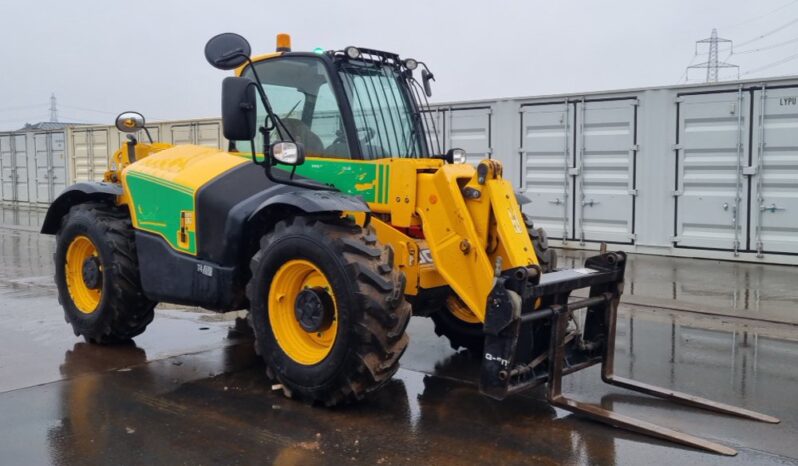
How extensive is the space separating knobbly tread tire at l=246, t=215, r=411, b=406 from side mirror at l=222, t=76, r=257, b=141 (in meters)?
0.70

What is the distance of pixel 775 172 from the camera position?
11.3m

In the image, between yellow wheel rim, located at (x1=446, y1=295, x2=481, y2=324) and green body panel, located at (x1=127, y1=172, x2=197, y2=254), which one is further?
yellow wheel rim, located at (x1=446, y1=295, x2=481, y2=324)

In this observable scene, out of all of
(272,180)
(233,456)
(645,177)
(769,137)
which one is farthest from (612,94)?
(233,456)

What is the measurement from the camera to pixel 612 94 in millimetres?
12492

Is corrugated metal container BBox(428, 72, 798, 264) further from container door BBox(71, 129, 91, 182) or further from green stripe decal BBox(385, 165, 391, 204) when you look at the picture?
container door BBox(71, 129, 91, 182)

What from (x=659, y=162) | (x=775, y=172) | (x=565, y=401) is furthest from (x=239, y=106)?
(x=775, y=172)

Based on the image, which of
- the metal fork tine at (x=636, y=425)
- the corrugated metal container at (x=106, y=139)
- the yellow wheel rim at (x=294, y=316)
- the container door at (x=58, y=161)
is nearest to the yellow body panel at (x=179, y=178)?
the yellow wheel rim at (x=294, y=316)

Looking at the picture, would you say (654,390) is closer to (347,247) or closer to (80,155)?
(347,247)

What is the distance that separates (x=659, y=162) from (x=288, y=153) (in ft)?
27.9

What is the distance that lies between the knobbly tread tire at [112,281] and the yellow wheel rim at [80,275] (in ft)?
0.26

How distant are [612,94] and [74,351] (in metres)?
9.10

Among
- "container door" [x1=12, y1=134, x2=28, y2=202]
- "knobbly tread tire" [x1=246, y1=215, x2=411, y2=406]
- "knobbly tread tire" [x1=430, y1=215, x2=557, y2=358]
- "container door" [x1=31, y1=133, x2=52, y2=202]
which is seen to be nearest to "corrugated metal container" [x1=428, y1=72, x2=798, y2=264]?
"knobbly tread tire" [x1=430, y1=215, x2=557, y2=358]

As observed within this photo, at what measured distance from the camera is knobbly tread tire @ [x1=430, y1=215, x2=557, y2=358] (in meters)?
6.13

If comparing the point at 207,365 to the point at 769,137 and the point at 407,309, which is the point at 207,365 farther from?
the point at 769,137
